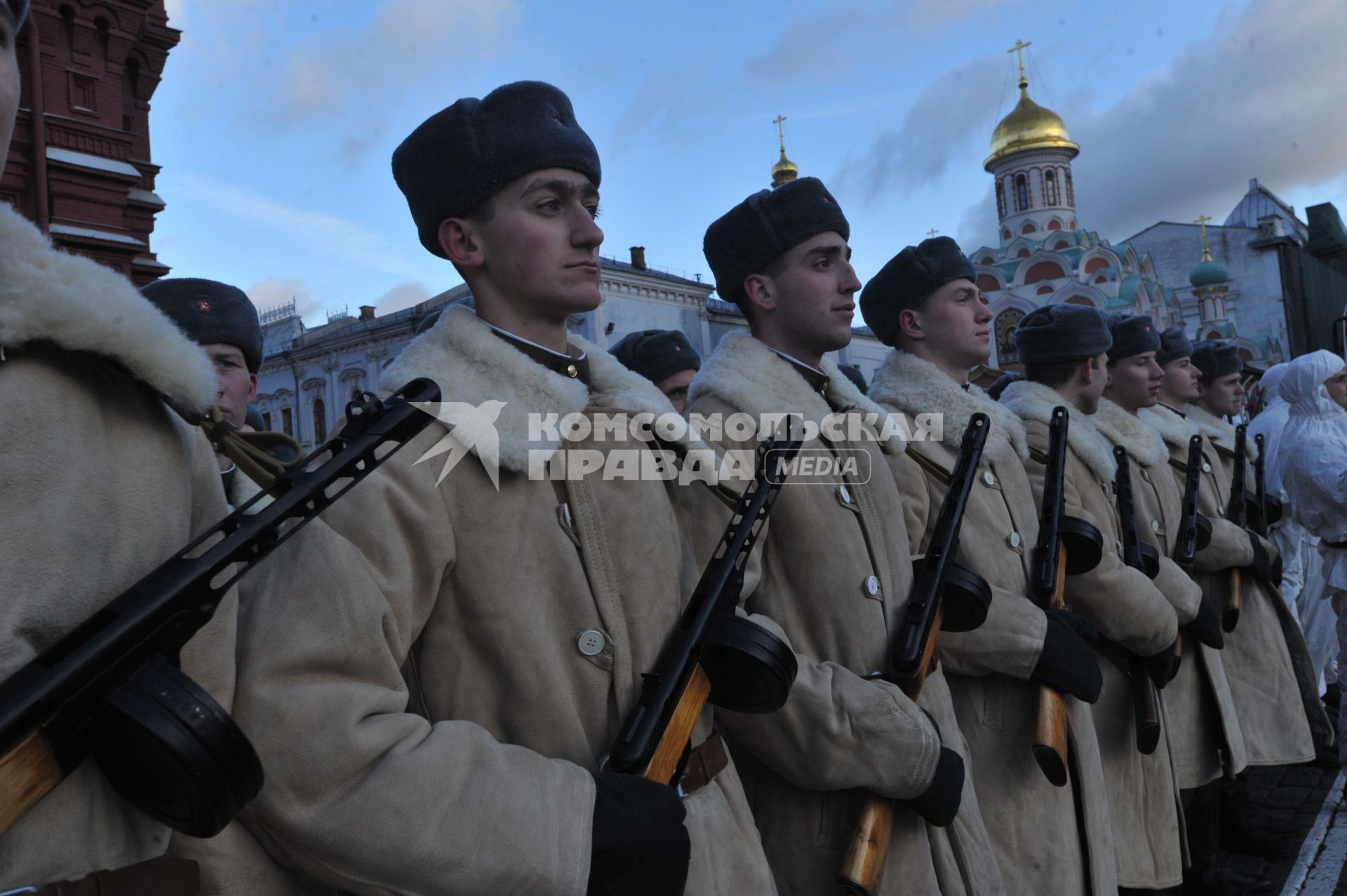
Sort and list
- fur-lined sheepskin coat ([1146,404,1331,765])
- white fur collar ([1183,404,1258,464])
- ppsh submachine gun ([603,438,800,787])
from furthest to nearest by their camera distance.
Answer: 1. white fur collar ([1183,404,1258,464])
2. fur-lined sheepskin coat ([1146,404,1331,765])
3. ppsh submachine gun ([603,438,800,787])

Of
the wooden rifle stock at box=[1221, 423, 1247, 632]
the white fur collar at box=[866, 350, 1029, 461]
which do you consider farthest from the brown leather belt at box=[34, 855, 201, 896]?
the wooden rifle stock at box=[1221, 423, 1247, 632]

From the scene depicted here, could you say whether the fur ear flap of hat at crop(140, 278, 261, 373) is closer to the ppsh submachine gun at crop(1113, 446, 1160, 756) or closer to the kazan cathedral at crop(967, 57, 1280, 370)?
the ppsh submachine gun at crop(1113, 446, 1160, 756)

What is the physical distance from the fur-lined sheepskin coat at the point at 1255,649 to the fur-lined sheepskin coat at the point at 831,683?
3.10 metres

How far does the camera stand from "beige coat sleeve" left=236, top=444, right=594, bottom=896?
138 cm

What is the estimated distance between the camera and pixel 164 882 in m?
1.22

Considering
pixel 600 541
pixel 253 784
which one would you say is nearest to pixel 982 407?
pixel 600 541

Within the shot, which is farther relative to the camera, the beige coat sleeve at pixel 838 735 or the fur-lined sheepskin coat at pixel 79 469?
the beige coat sleeve at pixel 838 735

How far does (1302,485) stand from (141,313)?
6.27 m

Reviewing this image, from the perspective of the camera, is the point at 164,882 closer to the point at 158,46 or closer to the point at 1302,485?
the point at 1302,485

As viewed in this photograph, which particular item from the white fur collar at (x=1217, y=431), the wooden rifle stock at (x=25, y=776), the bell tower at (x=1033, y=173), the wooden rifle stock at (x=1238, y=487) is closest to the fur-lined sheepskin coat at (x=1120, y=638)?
the wooden rifle stock at (x=1238, y=487)

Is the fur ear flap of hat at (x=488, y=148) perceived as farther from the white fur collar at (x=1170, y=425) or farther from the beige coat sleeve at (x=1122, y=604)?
the white fur collar at (x=1170, y=425)

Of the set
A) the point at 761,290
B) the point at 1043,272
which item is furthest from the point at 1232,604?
the point at 1043,272

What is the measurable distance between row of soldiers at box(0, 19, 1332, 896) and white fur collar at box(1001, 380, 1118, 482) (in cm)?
45

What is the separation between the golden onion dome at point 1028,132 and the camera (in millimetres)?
40156
